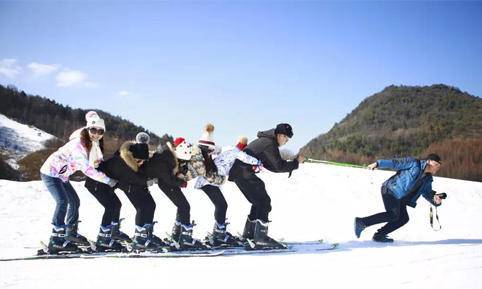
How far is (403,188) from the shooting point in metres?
8.15

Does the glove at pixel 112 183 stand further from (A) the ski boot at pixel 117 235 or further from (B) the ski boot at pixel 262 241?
(B) the ski boot at pixel 262 241

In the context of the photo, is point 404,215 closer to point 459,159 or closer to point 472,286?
point 472,286

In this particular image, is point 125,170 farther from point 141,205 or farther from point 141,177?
point 141,205

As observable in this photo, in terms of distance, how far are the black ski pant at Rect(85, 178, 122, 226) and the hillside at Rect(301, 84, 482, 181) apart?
3966 cm

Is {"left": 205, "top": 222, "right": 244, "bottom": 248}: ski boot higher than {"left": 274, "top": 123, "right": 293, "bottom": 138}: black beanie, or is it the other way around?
{"left": 274, "top": 123, "right": 293, "bottom": 138}: black beanie

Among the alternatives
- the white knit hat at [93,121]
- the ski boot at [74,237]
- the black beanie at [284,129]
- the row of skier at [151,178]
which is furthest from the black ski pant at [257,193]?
the ski boot at [74,237]

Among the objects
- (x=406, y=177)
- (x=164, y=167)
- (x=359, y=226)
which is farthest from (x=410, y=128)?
(x=164, y=167)

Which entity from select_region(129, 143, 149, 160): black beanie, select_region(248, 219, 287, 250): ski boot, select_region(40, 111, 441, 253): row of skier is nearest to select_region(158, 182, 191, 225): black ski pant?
select_region(40, 111, 441, 253): row of skier

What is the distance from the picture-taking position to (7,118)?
153ft

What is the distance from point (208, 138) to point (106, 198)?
2079mm

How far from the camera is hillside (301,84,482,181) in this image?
51719 millimetres

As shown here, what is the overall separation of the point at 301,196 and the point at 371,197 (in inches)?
119

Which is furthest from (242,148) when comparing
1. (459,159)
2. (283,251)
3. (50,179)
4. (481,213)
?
(459,159)

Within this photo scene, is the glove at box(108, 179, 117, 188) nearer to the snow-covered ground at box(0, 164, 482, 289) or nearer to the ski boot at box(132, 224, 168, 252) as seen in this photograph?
the ski boot at box(132, 224, 168, 252)
